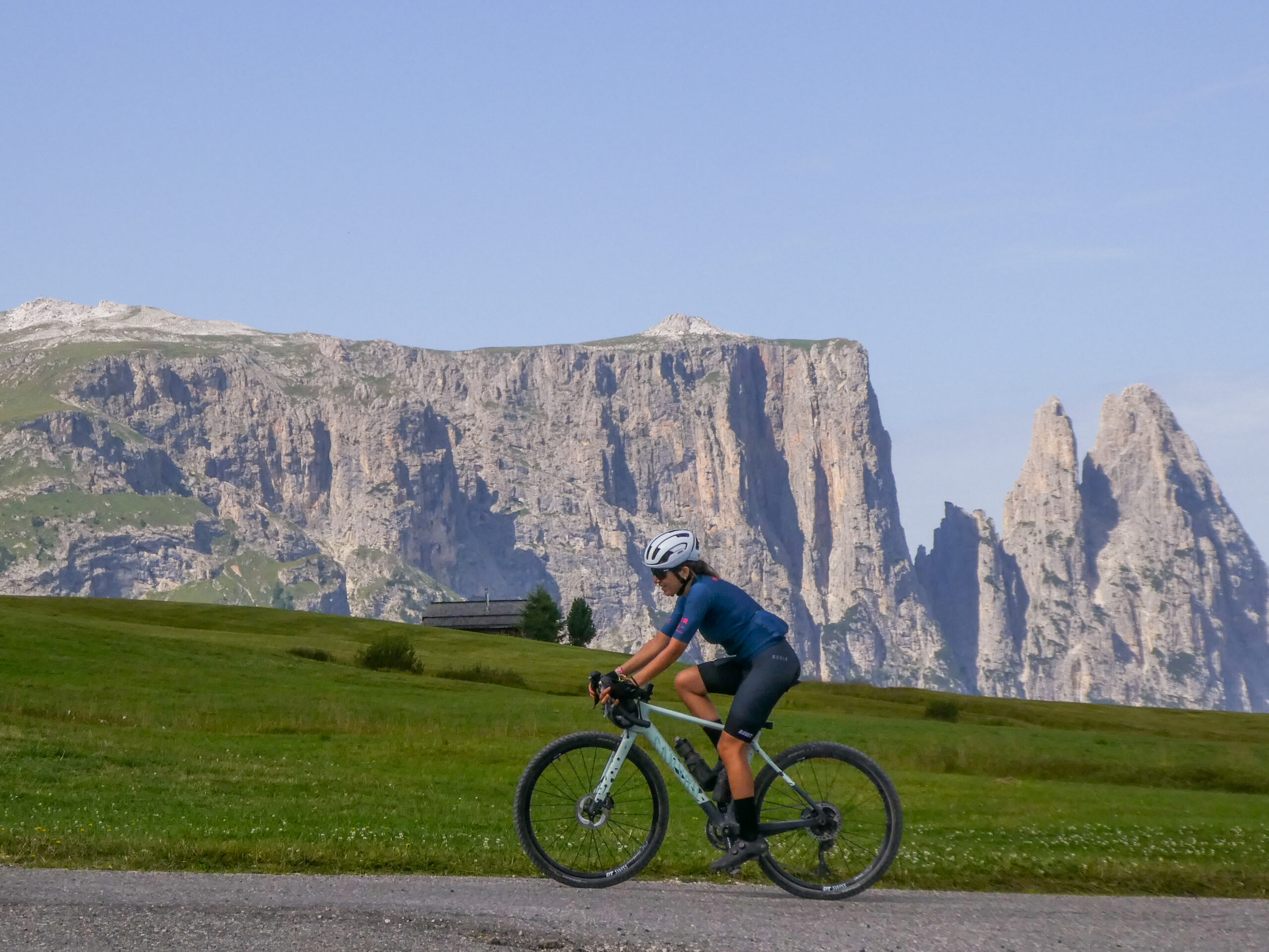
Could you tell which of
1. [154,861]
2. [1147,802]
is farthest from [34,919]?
[1147,802]

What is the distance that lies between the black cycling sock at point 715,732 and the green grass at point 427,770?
710mm

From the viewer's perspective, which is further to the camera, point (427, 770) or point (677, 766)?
point (427, 770)

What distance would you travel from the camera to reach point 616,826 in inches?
508

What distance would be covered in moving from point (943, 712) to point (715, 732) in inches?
2654

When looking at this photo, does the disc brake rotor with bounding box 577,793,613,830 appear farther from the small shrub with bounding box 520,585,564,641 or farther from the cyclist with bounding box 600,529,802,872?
the small shrub with bounding box 520,585,564,641

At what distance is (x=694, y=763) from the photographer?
42.1 ft

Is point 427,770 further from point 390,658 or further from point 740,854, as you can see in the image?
point 390,658

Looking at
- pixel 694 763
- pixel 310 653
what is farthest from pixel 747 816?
pixel 310 653

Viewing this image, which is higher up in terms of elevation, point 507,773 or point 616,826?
point 616,826

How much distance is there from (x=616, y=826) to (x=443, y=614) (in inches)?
5664

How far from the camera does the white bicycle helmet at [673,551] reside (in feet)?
41.4

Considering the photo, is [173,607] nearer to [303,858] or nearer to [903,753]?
[903,753]

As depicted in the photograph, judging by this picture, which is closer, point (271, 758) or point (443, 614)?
point (271, 758)

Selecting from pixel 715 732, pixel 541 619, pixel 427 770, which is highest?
pixel 715 732
